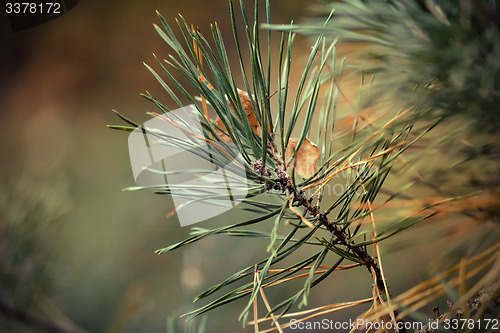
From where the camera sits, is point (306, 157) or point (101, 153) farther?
point (101, 153)

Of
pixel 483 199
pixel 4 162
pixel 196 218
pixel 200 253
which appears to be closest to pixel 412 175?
pixel 483 199

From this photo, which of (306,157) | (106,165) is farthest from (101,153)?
(306,157)

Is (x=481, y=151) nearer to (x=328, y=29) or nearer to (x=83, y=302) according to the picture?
(x=328, y=29)

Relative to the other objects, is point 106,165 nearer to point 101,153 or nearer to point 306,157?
point 101,153

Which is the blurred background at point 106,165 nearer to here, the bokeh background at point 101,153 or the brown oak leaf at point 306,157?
the bokeh background at point 101,153

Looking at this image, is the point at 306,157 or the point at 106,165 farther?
the point at 106,165

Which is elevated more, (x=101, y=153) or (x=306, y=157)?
(x=101, y=153)

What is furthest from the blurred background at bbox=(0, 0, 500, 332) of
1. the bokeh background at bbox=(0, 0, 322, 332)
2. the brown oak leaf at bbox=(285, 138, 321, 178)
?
the brown oak leaf at bbox=(285, 138, 321, 178)

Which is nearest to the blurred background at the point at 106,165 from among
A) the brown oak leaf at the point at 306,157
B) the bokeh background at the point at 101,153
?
the bokeh background at the point at 101,153

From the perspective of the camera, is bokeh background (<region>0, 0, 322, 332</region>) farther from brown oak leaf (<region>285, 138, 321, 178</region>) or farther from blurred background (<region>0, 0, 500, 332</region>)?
brown oak leaf (<region>285, 138, 321, 178</region>)
